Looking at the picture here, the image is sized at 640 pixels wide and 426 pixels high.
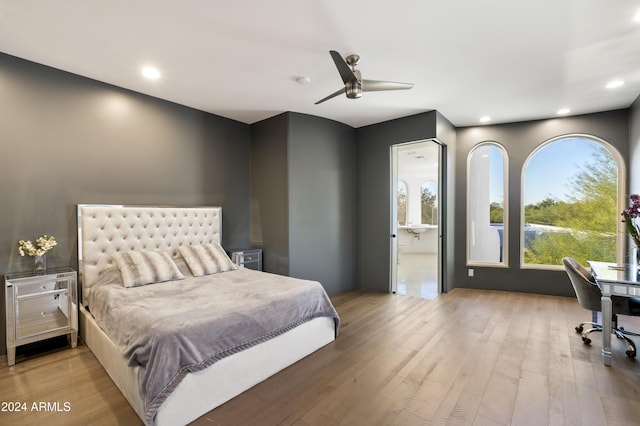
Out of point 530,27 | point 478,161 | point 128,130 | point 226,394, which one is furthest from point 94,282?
point 478,161

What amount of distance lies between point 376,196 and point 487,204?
6.54 feet

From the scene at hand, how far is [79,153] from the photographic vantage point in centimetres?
316

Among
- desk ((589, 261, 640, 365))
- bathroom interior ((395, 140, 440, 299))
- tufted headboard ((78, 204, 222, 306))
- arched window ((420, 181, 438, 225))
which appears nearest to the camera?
desk ((589, 261, 640, 365))

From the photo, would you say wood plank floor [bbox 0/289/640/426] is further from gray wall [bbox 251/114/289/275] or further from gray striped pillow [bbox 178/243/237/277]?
gray wall [bbox 251/114/289/275]

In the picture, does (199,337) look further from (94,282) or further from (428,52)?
(428,52)

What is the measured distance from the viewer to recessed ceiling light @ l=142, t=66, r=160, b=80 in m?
3.02

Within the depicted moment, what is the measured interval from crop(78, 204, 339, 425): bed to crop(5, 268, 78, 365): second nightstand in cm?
16

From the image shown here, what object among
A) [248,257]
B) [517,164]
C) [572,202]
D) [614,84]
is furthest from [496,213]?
[248,257]

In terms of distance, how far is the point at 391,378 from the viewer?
234 centimetres

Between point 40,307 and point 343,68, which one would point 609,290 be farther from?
point 40,307

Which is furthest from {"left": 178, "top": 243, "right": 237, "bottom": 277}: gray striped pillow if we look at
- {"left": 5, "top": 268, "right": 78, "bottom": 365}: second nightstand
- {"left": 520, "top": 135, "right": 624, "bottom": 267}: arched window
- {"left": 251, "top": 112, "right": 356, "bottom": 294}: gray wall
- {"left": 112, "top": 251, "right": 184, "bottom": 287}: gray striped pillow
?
{"left": 520, "top": 135, "right": 624, "bottom": 267}: arched window

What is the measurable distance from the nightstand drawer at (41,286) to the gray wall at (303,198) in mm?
2439

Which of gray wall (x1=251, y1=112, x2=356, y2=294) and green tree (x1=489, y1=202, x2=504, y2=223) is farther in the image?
green tree (x1=489, y1=202, x2=504, y2=223)

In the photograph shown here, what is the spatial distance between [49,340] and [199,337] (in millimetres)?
2196
